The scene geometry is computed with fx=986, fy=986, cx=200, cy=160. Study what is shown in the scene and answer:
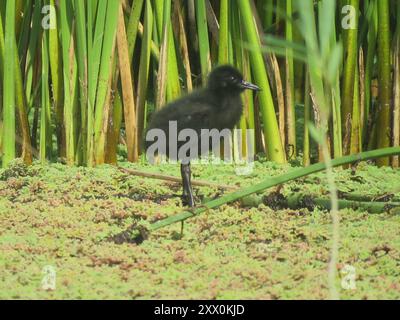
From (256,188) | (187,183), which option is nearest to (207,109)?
(187,183)

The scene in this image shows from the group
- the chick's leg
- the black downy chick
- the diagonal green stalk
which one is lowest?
the diagonal green stalk

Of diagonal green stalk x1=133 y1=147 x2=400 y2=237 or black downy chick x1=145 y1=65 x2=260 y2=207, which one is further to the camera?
black downy chick x1=145 y1=65 x2=260 y2=207

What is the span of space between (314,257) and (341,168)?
5.16ft

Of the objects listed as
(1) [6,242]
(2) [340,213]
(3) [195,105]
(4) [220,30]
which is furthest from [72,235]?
(4) [220,30]

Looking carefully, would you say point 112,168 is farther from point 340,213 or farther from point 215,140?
point 340,213

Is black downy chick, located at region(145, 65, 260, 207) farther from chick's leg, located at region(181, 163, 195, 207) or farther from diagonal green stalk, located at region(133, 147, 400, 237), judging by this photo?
diagonal green stalk, located at region(133, 147, 400, 237)

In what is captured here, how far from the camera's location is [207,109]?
14.6ft

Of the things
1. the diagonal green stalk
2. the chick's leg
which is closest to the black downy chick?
the chick's leg

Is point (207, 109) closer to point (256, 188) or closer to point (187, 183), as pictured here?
point (187, 183)

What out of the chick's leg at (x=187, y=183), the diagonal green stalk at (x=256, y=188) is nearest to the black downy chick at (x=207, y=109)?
the chick's leg at (x=187, y=183)

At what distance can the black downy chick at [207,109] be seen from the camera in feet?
14.5

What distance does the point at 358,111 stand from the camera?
5289 mm

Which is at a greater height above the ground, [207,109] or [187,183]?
[207,109]

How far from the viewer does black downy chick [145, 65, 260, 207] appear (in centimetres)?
443
